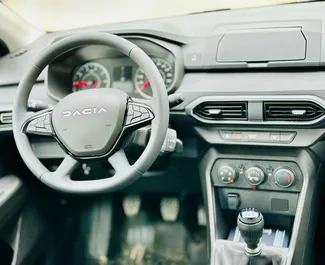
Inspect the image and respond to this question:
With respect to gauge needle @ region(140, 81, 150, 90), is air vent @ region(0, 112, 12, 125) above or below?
below

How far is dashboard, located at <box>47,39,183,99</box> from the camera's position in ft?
5.37

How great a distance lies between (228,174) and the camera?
1.55m

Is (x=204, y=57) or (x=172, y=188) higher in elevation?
(x=204, y=57)

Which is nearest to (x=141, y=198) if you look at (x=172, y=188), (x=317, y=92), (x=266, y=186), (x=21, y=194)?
(x=172, y=188)

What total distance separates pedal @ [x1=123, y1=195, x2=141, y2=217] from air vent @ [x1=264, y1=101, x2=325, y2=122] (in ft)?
2.94

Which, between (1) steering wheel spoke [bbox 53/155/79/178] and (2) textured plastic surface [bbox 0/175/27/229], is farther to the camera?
(2) textured plastic surface [bbox 0/175/27/229]

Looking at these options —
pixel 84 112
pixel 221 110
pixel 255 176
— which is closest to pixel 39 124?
pixel 84 112

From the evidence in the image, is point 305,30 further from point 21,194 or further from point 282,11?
point 21,194

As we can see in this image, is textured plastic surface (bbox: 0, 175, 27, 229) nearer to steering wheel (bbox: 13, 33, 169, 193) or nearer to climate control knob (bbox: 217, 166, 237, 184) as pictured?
steering wheel (bbox: 13, 33, 169, 193)

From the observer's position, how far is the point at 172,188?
1987 mm

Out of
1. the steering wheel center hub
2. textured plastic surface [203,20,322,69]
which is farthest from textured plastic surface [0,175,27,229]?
textured plastic surface [203,20,322,69]

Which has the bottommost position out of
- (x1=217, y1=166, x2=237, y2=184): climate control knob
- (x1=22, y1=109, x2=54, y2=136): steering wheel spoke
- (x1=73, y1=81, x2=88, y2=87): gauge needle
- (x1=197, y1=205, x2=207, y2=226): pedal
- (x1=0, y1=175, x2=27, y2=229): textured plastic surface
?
(x1=197, y1=205, x2=207, y2=226): pedal

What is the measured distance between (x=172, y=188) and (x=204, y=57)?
25.9 inches

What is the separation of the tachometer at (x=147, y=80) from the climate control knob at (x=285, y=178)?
0.45m
